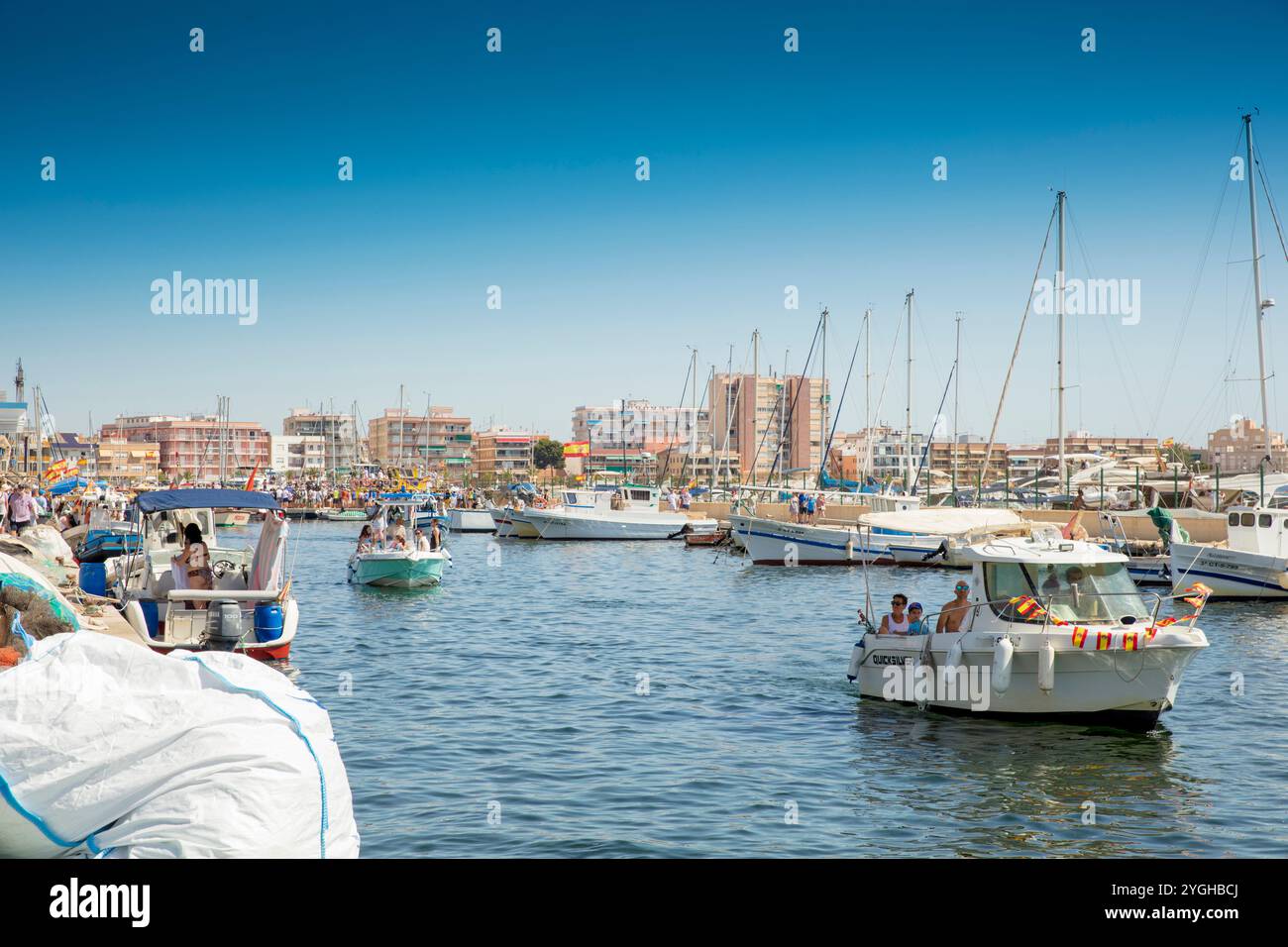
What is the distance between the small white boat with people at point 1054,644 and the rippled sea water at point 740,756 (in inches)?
15.3

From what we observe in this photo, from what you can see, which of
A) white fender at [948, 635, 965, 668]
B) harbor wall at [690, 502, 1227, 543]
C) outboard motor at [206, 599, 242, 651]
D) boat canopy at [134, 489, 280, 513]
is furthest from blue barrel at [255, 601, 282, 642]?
harbor wall at [690, 502, 1227, 543]

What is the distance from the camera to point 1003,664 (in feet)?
53.4

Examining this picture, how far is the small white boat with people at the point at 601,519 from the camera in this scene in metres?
71.6

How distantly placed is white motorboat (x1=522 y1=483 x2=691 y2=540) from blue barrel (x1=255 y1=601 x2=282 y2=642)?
5169cm

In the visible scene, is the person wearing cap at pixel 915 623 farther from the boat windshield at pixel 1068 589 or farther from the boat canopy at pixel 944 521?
the boat canopy at pixel 944 521

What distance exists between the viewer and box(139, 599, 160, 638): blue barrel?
19000mm

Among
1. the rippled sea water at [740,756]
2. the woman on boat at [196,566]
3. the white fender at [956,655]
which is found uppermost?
the woman on boat at [196,566]

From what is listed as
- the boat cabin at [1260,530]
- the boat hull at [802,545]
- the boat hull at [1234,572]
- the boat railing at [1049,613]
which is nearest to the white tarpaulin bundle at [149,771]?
the boat railing at [1049,613]

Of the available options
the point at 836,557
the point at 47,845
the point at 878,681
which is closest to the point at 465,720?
the point at 878,681

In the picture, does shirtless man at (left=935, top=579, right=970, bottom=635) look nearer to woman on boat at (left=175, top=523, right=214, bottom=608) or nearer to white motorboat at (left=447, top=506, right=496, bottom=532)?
woman on boat at (left=175, top=523, right=214, bottom=608)

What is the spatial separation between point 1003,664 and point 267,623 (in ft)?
38.7

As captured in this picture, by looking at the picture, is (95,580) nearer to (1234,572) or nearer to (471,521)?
(1234,572)
